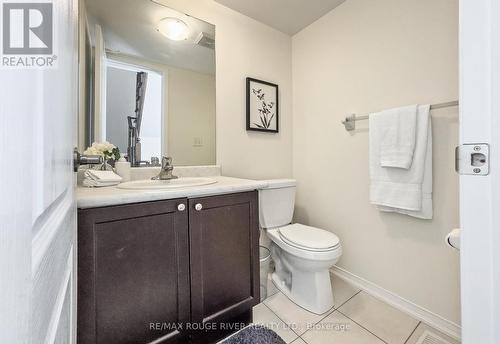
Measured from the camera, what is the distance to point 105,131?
4.45ft

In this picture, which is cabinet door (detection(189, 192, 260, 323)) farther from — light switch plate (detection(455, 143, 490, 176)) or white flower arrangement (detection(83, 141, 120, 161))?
light switch plate (detection(455, 143, 490, 176))

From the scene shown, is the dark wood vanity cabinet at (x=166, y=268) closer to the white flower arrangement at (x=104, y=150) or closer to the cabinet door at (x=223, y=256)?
the cabinet door at (x=223, y=256)

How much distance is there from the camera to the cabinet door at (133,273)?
2.69 feet

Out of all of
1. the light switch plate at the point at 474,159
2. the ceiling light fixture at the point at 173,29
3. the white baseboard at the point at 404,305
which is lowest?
the white baseboard at the point at 404,305

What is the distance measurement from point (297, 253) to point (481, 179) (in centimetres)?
112

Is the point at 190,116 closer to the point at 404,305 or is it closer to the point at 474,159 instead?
the point at 474,159

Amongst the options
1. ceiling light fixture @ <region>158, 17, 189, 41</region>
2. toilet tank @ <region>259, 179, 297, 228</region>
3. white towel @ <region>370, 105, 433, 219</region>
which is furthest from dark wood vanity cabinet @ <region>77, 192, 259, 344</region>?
ceiling light fixture @ <region>158, 17, 189, 41</region>

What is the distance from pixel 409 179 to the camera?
1341 millimetres

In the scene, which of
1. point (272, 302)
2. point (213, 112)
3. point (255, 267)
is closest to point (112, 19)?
point (213, 112)

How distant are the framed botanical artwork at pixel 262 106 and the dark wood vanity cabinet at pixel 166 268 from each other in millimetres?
889

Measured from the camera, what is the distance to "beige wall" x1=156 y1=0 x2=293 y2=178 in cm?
176

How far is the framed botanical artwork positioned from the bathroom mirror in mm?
337

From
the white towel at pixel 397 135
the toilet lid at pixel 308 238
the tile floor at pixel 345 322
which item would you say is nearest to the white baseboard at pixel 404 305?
the tile floor at pixel 345 322

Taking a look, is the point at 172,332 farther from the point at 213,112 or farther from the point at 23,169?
the point at 213,112
